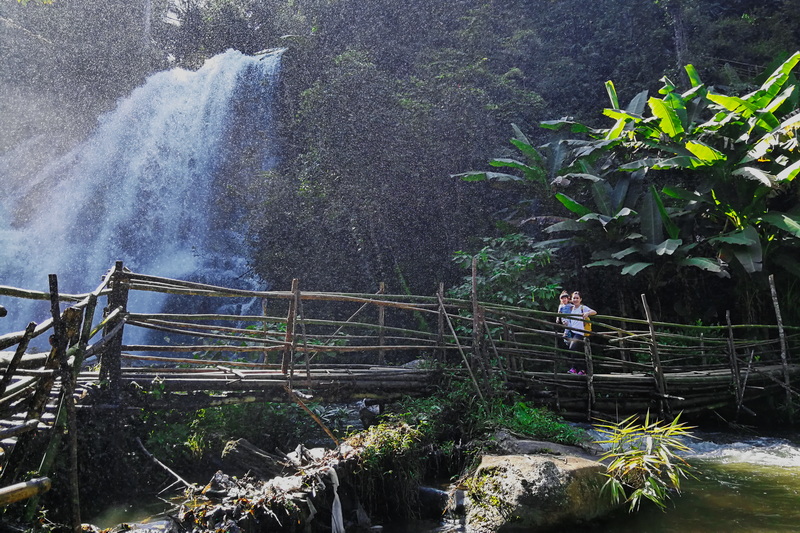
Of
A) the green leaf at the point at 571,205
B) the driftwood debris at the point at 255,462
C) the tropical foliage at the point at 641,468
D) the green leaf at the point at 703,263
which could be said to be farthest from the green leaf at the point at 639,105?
the driftwood debris at the point at 255,462

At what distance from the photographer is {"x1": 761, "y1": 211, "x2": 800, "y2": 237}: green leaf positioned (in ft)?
29.2

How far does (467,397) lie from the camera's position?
6668mm

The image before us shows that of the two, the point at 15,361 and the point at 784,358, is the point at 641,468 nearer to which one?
the point at 15,361

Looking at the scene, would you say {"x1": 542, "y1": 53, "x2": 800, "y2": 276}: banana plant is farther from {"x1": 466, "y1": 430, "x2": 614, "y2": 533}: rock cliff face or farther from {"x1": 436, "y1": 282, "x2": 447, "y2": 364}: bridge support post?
{"x1": 466, "y1": 430, "x2": 614, "y2": 533}: rock cliff face

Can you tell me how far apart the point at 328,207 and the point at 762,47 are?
10877 millimetres

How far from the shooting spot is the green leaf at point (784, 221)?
351 inches

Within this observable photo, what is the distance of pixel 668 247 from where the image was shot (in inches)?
371

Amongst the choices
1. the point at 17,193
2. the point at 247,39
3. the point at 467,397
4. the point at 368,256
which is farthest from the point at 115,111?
the point at 467,397

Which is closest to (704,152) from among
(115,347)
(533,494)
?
(533,494)

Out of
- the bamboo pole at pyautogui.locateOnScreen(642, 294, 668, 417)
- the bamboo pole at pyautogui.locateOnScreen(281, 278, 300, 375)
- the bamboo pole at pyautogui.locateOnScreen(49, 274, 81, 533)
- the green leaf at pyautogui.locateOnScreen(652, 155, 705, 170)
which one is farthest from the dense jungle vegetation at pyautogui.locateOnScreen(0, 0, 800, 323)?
the bamboo pole at pyautogui.locateOnScreen(49, 274, 81, 533)

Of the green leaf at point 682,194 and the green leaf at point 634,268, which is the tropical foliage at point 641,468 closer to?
the green leaf at point 634,268

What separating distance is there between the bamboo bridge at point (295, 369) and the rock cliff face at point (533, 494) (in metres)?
1.62

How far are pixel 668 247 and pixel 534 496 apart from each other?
6026mm

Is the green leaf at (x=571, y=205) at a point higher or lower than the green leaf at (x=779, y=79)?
lower
